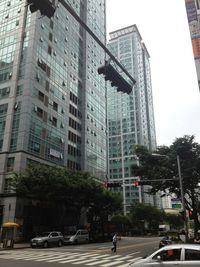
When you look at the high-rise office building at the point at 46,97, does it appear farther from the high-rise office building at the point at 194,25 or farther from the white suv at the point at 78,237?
the high-rise office building at the point at 194,25

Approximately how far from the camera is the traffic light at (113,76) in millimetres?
12773

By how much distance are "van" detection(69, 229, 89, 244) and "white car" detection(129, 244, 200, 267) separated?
83.8ft

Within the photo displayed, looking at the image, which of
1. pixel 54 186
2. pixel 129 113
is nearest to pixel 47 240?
pixel 54 186

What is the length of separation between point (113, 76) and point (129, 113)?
128 m

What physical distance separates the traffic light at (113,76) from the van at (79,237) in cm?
2528

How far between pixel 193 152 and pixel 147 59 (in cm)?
14253

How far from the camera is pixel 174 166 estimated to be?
26.3 meters

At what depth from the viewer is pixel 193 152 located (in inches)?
1034

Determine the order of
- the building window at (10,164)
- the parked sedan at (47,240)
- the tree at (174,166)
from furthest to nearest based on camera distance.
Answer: the building window at (10,164) → the parked sedan at (47,240) → the tree at (174,166)

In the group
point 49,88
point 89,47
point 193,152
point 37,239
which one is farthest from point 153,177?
point 89,47

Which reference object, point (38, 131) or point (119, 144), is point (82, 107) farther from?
point (119, 144)

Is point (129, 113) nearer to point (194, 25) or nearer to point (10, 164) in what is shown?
point (10, 164)

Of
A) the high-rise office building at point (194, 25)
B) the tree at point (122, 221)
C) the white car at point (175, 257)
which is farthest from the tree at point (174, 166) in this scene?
the tree at point (122, 221)

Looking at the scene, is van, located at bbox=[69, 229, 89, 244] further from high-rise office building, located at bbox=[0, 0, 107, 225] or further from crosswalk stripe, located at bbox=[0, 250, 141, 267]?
crosswalk stripe, located at bbox=[0, 250, 141, 267]
